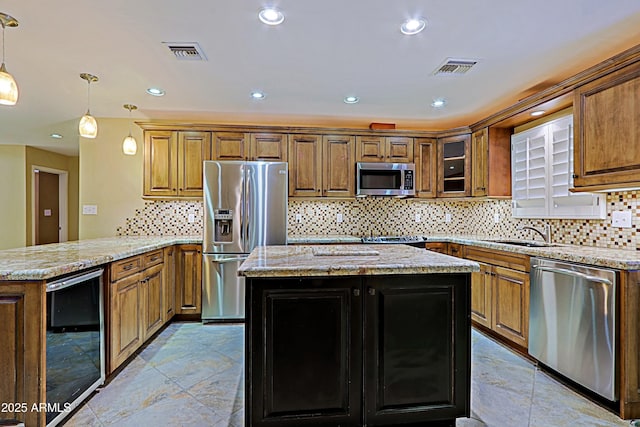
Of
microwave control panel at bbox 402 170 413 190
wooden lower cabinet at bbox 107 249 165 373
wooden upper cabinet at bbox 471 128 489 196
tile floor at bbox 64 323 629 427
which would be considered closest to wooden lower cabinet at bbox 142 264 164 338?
wooden lower cabinet at bbox 107 249 165 373

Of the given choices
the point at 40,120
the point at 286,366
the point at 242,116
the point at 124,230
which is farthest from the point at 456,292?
the point at 40,120

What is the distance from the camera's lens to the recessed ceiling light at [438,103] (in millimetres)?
3680

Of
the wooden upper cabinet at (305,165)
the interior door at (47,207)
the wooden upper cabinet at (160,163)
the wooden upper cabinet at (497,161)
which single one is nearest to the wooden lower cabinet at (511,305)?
the wooden upper cabinet at (497,161)

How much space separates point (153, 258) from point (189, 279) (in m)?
0.73

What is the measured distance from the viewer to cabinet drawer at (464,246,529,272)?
2816 mm

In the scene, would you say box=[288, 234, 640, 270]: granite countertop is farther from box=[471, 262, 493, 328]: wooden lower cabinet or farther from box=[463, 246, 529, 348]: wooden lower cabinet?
box=[471, 262, 493, 328]: wooden lower cabinet

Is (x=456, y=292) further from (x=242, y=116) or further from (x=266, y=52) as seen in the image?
(x=242, y=116)

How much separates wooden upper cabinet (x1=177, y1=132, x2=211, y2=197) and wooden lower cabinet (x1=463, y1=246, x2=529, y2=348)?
3238 millimetres

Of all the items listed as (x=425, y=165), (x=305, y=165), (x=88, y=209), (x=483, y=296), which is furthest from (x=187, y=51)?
(x=483, y=296)

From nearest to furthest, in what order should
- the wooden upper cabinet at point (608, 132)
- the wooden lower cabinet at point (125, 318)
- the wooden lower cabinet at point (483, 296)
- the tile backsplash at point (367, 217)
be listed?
1. the wooden upper cabinet at point (608, 132)
2. the wooden lower cabinet at point (125, 318)
3. the wooden lower cabinet at point (483, 296)
4. the tile backsplash at point (367, 217)

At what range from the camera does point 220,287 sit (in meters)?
3.80

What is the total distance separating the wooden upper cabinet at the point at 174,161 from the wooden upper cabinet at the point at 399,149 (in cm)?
227

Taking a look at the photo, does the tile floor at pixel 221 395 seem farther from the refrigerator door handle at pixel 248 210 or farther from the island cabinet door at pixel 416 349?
the refrigerator door handle at pixel 248 210

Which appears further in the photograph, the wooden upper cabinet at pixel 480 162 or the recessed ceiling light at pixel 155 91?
the wooden upper cabinet at pixel 480 162
